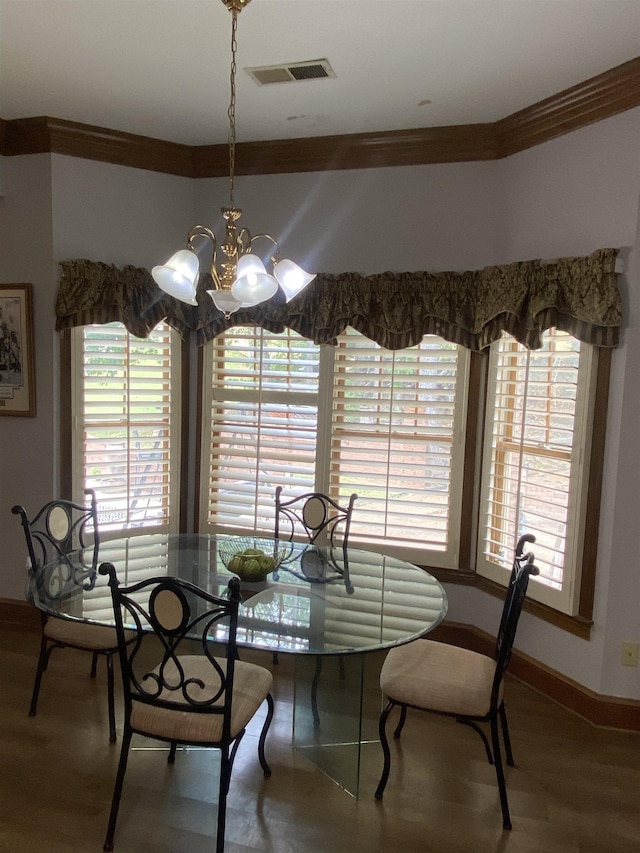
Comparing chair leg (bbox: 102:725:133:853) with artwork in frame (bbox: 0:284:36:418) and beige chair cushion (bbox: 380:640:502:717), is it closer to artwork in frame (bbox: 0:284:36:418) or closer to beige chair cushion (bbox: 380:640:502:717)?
beige chair cushion (bbox: 380:640:502:717)

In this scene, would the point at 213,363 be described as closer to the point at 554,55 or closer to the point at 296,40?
the point at 296,40

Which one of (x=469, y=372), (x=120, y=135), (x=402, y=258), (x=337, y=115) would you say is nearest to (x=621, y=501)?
(x=469, y=372)

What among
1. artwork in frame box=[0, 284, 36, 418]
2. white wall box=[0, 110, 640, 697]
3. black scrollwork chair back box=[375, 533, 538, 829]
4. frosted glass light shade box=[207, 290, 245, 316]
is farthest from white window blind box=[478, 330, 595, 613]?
artwork in frame box=[0, 284, 36, 418]

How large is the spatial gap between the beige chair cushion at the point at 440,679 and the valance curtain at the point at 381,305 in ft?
4.86

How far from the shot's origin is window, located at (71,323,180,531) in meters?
3.51

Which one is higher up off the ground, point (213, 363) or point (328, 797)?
point (213, 363)

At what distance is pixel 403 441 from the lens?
3.45 meters

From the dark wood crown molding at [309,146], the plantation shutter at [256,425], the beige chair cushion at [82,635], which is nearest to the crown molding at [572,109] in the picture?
the dark wood crown molding at [309,146]

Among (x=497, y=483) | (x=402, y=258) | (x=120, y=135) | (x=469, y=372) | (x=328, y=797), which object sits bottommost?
(x=328, y=797)

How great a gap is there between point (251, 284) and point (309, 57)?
1220 millimetres

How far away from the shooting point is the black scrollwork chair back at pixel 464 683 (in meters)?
2.22

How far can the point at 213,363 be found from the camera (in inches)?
148

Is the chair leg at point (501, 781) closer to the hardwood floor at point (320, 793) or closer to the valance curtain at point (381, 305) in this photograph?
the hardwood floor at point (320, 793)

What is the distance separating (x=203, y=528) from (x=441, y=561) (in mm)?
1450
